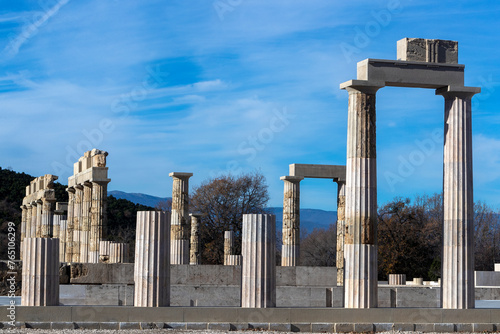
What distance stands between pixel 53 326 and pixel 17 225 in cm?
4930

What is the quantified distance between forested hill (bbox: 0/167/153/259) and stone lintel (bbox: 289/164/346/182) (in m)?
30.2

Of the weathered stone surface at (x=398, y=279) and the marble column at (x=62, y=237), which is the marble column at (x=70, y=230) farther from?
the weathered stone surface at (x=398, y=279)

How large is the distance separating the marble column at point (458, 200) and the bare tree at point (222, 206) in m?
36.3

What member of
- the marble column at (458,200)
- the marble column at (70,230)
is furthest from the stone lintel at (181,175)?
the marble column at (458,200)

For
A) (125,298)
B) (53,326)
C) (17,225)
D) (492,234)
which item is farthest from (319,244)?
(53,326)

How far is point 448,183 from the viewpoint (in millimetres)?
20266

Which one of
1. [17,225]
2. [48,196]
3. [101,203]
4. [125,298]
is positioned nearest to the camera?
[125,298]

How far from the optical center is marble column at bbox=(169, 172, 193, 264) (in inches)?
1416

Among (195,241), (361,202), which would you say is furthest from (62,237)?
(361,202)

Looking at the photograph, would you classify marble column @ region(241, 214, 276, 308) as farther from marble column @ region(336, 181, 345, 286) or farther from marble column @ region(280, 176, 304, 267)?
marble column @ region(280, 176, 304, 267)

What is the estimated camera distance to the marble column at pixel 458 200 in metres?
19.9

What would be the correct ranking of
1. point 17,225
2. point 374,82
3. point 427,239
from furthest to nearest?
point 17,225 < point 427,239 < point 374,82

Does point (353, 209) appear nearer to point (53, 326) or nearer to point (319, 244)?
point (53, 326)

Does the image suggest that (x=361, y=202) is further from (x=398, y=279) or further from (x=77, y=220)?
(x=77, y=220)
